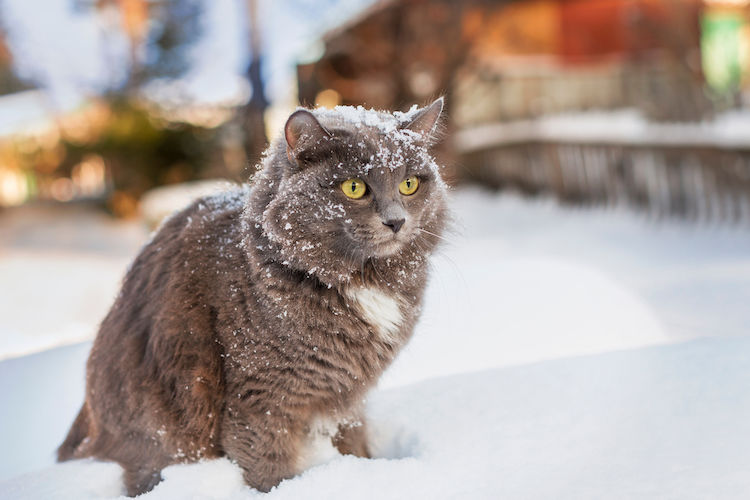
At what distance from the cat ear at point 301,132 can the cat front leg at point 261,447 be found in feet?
2.68

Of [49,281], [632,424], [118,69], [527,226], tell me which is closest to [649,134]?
[527,226]

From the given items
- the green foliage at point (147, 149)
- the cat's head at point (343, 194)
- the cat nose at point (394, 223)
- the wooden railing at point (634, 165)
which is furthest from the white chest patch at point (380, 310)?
the green foliage at point (147, 149)

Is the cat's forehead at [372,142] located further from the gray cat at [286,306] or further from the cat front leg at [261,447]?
the cat front leg at [261,447]

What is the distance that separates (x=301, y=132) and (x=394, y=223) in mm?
379

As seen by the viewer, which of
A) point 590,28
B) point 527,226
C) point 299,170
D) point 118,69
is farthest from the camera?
point 118,69

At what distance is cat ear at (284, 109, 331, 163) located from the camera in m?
1.81

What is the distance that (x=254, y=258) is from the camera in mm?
1952

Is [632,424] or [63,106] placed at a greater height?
[63,106]

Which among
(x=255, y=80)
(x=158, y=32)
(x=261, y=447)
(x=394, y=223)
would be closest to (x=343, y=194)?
(x=394, y=223)

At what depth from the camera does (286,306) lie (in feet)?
6.27

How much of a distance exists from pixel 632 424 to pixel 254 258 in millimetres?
1285

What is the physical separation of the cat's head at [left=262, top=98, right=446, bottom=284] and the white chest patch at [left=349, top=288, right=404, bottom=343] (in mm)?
111

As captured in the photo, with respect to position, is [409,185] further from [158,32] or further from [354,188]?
[158,32]

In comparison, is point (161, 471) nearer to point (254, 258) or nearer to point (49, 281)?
point (254, 258)
